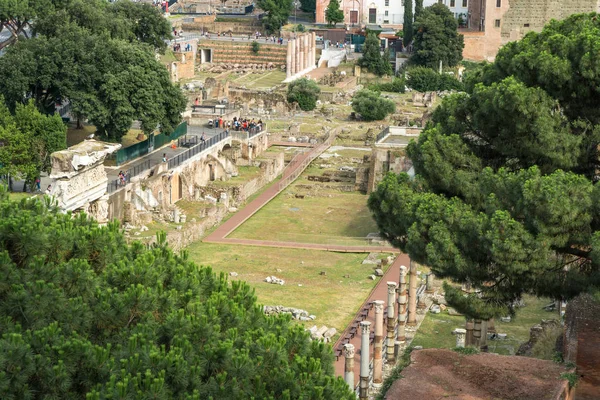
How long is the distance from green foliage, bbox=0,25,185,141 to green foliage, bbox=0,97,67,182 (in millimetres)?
3155

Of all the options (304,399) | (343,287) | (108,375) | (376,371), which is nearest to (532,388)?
(376,371)

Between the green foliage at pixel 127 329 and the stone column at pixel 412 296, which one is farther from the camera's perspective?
the stone column at pixel 412 296

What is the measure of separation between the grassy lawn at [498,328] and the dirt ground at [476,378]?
616 centimetres

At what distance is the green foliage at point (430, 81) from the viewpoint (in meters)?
89.8

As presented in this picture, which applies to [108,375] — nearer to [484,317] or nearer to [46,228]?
[46,228]

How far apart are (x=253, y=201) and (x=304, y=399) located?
36.3 metres

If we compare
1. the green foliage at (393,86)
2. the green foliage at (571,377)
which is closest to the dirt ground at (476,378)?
the green foliage at (571,377)

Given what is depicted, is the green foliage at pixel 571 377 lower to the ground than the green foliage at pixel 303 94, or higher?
lower

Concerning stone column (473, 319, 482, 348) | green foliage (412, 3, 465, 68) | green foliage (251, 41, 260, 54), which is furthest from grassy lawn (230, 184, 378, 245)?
green foliage (251, 41, 260, 54)

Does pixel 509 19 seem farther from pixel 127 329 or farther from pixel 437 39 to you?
pixel 127 329

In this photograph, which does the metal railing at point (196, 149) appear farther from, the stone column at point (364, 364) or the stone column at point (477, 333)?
the stone column at point (364, 364)

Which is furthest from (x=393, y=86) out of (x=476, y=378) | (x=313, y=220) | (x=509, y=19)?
(x=476, y=378)

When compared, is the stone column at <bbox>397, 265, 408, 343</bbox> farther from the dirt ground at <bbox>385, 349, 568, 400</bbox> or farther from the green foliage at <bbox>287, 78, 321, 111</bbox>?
the green foliage at <bbox>287, 78, 321, 111</bbox>

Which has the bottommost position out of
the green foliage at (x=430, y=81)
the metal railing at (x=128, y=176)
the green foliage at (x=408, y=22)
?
the metal railing at (x=128, y=176)
